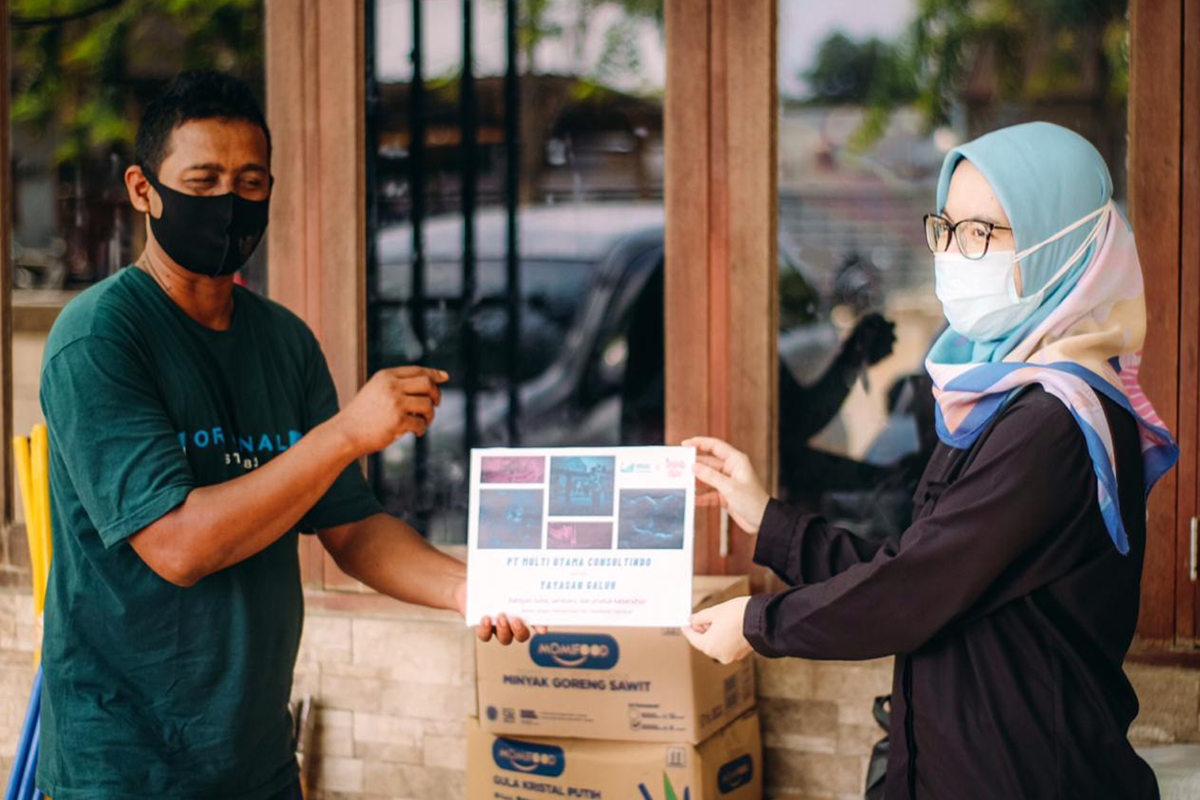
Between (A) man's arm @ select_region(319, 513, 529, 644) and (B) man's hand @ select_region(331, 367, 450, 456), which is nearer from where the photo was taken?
(B) man's hand @ select_region(331, 367, 450, 456)

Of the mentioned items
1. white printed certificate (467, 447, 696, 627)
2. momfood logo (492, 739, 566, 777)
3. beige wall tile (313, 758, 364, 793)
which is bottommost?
beige wall tile (313, 758, 364, 793)

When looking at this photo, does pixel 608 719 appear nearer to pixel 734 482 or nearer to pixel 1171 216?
pixel 734 482

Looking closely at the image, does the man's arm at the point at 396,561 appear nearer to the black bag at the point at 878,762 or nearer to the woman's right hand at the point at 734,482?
the woman's right hand at the point at 734,482

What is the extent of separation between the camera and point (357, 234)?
4285mm

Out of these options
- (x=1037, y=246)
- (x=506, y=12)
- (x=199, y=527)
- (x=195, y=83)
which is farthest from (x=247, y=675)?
(x=506, y=12)

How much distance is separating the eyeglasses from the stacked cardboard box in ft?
4.98

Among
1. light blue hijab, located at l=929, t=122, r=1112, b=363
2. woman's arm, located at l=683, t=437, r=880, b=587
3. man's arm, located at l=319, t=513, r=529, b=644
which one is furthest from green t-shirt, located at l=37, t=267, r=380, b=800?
light blue hijab, located at l=929, t=122, r=1112, b=363

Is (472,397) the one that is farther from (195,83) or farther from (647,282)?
(195,83)

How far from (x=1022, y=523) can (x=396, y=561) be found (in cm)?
135

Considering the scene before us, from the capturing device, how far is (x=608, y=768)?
3.48 m

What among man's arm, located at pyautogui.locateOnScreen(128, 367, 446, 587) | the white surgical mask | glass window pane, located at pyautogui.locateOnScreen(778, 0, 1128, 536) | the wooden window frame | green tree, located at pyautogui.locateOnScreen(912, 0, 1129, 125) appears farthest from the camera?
glass window pane, located at pyautogui.locateOnScreen(778, 0, 1128, 536)

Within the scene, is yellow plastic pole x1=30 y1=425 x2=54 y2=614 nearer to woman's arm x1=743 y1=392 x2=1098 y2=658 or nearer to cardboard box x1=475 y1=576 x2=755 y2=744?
cardboard box x1=475 y1=576 x2=755 y2=744

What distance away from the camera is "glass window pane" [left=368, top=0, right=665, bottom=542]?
407 cm

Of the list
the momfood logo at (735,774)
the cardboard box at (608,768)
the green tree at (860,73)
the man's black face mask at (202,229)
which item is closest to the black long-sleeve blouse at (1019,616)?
the man's black face mask at (202,229)
